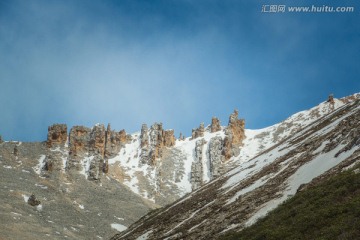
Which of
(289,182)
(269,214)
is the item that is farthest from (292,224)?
(289,182)

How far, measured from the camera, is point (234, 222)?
1216 inches

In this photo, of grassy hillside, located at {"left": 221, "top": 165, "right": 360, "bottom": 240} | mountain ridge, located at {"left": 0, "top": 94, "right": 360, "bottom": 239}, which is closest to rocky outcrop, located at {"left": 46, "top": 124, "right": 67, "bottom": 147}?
mountain ridge, located at {"left": 0, "top": 94, "right": 360, "bottom": 239}

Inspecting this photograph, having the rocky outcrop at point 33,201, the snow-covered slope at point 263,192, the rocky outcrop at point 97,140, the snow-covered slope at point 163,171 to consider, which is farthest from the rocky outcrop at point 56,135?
the snow-covered slope at point 263,192

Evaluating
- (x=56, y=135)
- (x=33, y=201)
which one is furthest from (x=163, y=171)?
(x=33, y=201)

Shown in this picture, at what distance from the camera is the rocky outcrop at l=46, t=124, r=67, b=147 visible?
176 meters

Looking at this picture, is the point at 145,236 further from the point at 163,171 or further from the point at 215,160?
the point at 215,160

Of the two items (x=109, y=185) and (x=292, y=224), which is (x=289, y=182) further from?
(x=109, y=185)

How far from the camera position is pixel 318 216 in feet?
68.0

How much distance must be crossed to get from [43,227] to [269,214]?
85.4m

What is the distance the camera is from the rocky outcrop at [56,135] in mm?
175675

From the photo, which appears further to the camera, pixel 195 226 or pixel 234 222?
pixel 195 226

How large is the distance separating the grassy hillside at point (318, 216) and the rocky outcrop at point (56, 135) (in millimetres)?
162190

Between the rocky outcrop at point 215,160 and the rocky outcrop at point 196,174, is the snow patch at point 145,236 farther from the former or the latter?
the rocky outcrop at point 215,160

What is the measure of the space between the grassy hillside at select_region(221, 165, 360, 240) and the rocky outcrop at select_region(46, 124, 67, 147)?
162 m
